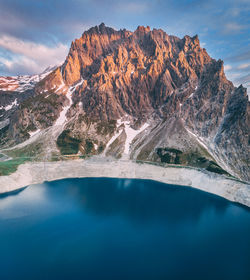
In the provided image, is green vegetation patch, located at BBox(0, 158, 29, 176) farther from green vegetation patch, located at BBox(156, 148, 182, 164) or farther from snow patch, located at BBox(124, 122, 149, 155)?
green vegetation patch, located at BBox(156, 148, 182, 164)

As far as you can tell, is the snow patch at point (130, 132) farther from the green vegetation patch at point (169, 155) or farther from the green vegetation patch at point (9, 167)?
the green vegetation patch at point (9, 167)

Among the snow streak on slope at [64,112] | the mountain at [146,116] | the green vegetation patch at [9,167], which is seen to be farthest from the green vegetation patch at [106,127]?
the green vegetation patch at [9,167]

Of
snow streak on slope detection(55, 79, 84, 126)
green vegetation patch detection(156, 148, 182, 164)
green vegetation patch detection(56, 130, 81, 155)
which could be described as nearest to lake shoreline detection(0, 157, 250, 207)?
green vegetation patch detection(156, 148, 182, 164)

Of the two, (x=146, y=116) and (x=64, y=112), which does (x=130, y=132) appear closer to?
(x=146, y=116)

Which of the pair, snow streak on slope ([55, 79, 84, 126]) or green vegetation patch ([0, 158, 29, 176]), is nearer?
green vegetation patch ([0, 158, 29, 176])

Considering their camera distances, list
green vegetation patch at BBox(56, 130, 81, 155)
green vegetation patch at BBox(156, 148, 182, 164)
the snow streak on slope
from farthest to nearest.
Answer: the snow streak on slope < green vegetation patch at BBox(56, 130, 81, 155) < green vegetation patch at BBox(156, 148, 182, 164)

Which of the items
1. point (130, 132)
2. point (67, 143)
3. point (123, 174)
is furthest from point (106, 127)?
point (123, 174)

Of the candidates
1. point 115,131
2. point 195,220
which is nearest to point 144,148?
point 115,131
